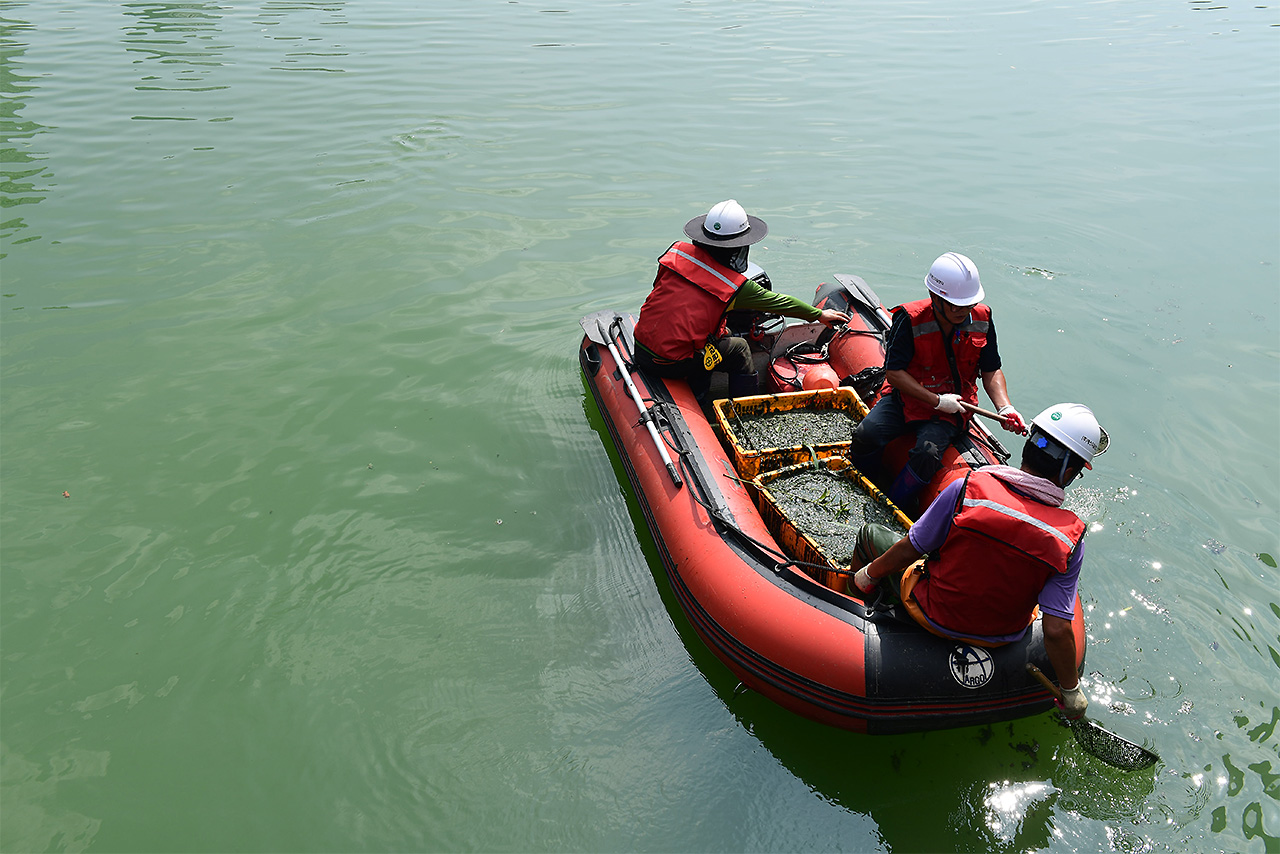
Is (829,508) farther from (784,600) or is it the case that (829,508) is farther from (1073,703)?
(1073,703)

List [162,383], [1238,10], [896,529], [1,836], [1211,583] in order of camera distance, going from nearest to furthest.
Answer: [1,836], [896,529], [1211,583], [162,383], [1238,10]

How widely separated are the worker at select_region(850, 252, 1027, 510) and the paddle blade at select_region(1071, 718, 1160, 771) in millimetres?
1388

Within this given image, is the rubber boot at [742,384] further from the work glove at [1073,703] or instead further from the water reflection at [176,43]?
the water reflection at [176,43]

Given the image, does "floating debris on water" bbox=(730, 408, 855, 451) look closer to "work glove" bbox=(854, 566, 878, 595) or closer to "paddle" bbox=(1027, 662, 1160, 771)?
"work glove" bbox=(854, 566, 878, 595)

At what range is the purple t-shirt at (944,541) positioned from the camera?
127 inches

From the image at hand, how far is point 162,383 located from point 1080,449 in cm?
625

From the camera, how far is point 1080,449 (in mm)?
3125

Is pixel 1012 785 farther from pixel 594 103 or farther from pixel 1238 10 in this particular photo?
pixel 1238 10

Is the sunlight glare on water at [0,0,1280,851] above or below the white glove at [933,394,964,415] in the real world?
below

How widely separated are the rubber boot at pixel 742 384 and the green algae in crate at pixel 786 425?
329 millimetres

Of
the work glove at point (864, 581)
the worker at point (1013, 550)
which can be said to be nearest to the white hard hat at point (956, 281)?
the worker at point (1013, 550)

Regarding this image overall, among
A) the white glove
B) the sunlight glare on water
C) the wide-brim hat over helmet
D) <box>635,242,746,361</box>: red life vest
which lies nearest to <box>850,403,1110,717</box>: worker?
the sunlight glare on water

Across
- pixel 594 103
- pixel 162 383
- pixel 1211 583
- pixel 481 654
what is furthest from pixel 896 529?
pixel 594 103

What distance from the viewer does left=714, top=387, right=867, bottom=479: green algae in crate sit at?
4855 millimetres
